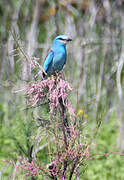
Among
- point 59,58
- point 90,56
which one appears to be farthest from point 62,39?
point 90,56

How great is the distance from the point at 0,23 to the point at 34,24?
1.53 meters

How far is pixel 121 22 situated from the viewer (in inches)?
248

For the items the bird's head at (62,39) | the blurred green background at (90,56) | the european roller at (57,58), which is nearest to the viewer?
the bird's head at (62,39)

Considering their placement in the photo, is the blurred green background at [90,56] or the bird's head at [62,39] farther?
the blurred green background at [90,56]

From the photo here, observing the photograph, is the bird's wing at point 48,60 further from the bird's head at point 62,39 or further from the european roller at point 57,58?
the bird's head at point 62,39

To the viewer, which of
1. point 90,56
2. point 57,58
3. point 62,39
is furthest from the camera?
point 90,56

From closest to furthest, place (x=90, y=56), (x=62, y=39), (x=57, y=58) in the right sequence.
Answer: (x=62, y=39) < (x=57, y=58) < (x=90, y=56)

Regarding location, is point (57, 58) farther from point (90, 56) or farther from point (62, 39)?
point (90, 56)

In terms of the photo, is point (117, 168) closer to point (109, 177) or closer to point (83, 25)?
point (109, 177)

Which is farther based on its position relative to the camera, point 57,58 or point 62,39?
point 57,58

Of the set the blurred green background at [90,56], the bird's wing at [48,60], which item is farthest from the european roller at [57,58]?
the blurred green background at [90,56]

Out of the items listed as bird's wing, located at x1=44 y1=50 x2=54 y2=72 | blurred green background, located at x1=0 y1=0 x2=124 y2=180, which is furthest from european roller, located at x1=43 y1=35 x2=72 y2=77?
blurred green background, located at x1=0 y1=0 x2=124 y2=180

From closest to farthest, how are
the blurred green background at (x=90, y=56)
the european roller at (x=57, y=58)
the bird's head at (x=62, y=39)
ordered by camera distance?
the bird's head at (x=62, y=39) < the european roller at (x=57, y=58) < the blurred green background at (x=90, y=56)

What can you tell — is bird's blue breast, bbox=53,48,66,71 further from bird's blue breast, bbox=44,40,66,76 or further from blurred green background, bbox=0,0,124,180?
blurred green background, bbox=0,0,124,180
